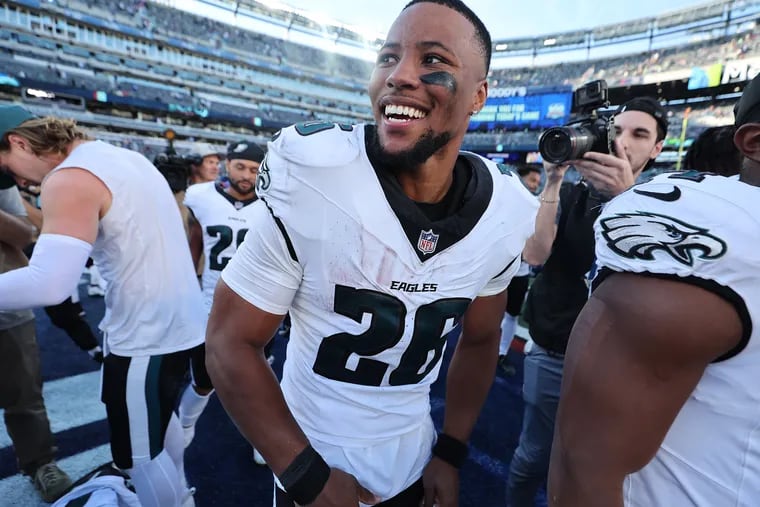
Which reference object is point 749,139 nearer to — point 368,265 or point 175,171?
point 368,265

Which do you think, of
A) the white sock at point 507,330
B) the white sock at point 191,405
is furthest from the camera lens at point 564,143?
the white sock at point 507,330

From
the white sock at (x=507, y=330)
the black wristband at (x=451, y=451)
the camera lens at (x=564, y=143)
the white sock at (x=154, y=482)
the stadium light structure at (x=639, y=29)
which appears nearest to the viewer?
the black wristband at (x=451, y=451)

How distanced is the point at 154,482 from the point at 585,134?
222 cm

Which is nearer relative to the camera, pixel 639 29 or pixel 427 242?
pixel 427 242

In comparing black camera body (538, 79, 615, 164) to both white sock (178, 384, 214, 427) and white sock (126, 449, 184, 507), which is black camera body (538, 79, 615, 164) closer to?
white sock (126, 449, 184, 507)

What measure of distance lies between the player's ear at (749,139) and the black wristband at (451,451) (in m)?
1.09

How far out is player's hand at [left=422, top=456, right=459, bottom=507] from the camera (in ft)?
4.24

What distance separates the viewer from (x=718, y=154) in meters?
1.58

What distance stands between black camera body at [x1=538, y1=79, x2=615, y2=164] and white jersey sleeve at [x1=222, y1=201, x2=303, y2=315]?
1.03 metres

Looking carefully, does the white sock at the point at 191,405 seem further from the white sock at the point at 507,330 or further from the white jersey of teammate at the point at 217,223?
the white sock at the point at 507,330

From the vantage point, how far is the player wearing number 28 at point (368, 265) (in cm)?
102

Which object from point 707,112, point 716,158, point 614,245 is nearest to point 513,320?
point 716,158

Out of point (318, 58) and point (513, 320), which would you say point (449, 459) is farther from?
point (318, 58)

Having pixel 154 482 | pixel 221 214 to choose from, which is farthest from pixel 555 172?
pixel 221 214
